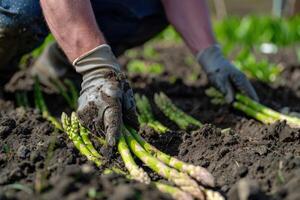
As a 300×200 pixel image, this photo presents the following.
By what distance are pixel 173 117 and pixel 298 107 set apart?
3.34ft

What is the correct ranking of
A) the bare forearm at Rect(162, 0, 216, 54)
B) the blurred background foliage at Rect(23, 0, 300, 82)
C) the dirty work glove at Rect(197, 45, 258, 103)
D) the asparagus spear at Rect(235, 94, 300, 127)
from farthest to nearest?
1. the blurred background foliage at Rect(23, 0, 300, 82)
2. the bare forearm at Rect(162, 0, 216, 54)
3. the dirty work glove at Rect(197, 45, 258, 103)
4. the asparagus spear at Rect(235, 94, 300, 127)

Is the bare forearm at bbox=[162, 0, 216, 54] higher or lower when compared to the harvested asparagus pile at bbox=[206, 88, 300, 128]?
higher

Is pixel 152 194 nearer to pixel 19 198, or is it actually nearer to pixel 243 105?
pixel 19 198

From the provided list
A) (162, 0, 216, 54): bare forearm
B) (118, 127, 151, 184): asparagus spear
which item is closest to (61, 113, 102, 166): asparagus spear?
(118, 127, 151, 184): asparagus spear

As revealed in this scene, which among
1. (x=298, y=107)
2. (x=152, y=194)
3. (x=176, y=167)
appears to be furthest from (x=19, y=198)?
(x=298, y=107)

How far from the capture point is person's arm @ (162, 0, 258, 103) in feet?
11.1

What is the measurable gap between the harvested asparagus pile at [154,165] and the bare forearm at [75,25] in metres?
→ 0.32

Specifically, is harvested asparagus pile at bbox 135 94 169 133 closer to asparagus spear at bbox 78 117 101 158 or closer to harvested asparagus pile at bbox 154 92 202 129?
harvested asparagus pile at bbox 154 92 202 129

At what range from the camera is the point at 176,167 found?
216 cm

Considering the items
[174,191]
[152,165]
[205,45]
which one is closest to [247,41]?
[205,45]

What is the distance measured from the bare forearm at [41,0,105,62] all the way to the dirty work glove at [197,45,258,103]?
42.8 inches

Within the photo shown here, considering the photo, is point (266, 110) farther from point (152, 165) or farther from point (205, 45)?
point (152, 165)

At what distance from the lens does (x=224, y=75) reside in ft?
11.1

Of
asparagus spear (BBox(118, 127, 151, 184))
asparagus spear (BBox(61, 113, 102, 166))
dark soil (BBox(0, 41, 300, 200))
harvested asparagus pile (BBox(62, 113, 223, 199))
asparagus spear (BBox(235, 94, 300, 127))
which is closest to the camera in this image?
dark soil (BBox(0, 41, 300, 200))
